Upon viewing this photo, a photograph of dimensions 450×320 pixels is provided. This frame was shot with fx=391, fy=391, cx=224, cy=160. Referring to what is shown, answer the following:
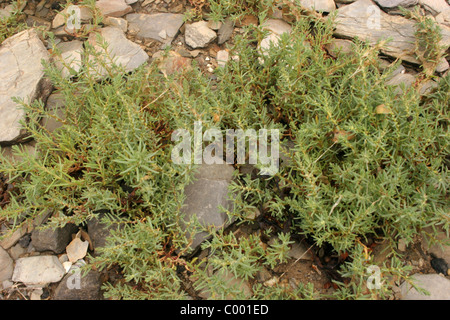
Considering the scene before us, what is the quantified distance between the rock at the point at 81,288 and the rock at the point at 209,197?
2.54ft

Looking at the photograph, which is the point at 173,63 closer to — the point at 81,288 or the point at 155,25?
A: the point at 155,25

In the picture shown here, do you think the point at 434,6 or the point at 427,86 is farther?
the point at 434,6

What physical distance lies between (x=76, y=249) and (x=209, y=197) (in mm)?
1135

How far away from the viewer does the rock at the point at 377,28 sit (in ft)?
12.0

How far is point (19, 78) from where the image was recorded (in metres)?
3.48

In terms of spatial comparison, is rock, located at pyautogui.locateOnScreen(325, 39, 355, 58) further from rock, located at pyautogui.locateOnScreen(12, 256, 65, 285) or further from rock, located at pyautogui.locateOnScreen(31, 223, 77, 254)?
rock, located at pyautogui.locateOnScreen(12, 256, 65, 285)

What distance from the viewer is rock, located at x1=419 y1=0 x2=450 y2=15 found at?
3.85m

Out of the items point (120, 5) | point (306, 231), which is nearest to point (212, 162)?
point (306, 231)

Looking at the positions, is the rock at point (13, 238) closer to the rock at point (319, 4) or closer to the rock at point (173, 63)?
the rock at point (173, 63)

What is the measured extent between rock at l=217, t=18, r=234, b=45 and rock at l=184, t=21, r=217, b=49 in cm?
6

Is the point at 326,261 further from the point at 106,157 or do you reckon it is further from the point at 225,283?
the point at 106,157

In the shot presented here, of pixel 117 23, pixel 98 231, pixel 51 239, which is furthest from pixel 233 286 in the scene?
pixel 117 23

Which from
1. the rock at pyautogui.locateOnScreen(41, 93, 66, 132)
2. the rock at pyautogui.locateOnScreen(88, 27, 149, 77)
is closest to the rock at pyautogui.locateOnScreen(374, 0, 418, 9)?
the rock at pyautogui.locateOnScreen(88, 27, 149, 77)

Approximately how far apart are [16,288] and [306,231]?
2.23 metres
